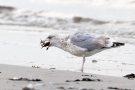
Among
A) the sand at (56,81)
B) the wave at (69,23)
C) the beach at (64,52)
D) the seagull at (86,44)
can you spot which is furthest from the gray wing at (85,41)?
the wave at (69,23)

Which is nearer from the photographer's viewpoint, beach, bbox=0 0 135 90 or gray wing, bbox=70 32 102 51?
beach, bbox=0 0 135 90

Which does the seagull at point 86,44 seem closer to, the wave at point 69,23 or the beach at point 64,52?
the beach at point 64,52

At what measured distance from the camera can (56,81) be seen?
5.54 m

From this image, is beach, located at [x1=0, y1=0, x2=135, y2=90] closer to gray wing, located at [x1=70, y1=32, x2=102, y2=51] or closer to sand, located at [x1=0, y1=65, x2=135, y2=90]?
sand, located at [x1=0, y1=65, x2=135, y2=90]

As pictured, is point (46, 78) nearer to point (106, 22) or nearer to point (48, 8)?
point (106, 22)

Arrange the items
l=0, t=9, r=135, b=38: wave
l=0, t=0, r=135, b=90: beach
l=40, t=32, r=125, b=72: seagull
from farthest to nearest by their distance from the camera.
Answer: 1. l=0, t=9, r=135, b=38: wave
2. l=40, t=32, r=125, b=72: seagull
3. l=0, t=0, r=135, b=90: beach

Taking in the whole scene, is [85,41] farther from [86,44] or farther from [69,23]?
[69,23]

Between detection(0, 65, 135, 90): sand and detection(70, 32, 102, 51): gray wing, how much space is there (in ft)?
3.02

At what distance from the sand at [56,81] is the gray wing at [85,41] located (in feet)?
3.02

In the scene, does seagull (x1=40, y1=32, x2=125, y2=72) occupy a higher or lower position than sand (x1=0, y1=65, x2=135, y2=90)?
higher

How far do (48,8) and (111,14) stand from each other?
146 inches

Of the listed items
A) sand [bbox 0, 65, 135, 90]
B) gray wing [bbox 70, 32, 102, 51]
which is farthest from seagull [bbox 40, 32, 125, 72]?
sand [bbox 0, 65, 135, 90]

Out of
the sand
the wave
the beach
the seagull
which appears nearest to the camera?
the sand

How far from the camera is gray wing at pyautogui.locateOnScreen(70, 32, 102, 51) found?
7.28 metres
